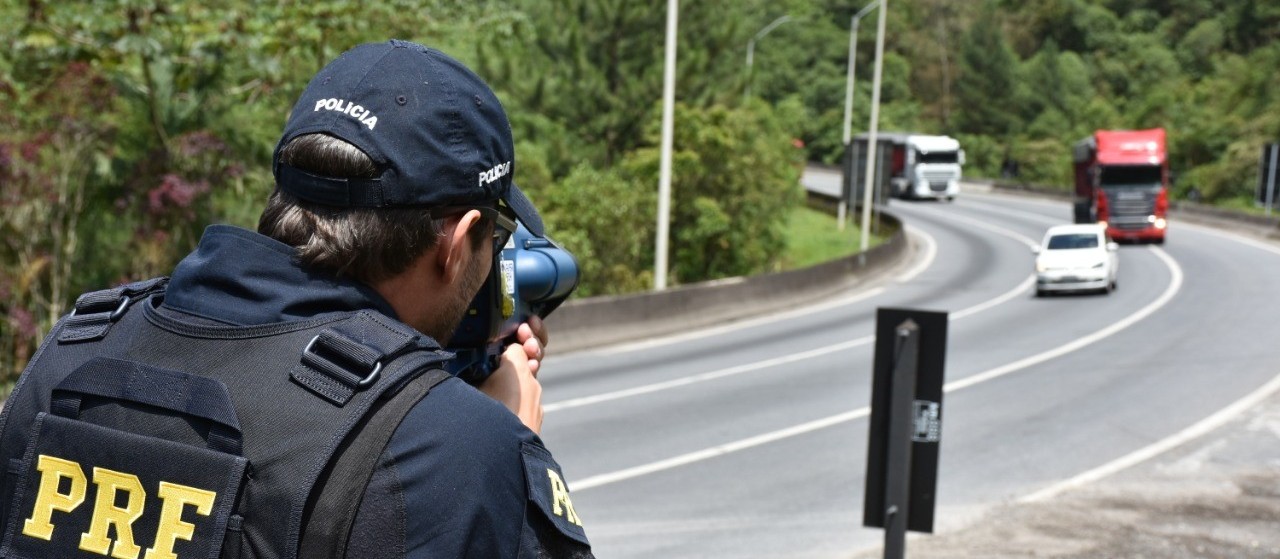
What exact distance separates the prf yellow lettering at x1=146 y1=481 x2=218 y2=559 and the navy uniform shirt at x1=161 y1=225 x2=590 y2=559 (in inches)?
8.0

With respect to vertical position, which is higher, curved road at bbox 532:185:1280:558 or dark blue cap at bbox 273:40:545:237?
dark blue cap at bbox 273:40:545:237

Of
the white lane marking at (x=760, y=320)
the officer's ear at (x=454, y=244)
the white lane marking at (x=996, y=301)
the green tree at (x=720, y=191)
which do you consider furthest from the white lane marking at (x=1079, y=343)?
the officer's ear at (x=454, y=244)

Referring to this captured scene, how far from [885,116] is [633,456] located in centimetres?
8846

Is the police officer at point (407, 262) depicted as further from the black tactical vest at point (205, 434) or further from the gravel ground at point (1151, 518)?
the gravel ground at point (1151, 518)

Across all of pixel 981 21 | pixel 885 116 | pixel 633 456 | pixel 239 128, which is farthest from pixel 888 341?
pixel 981 21

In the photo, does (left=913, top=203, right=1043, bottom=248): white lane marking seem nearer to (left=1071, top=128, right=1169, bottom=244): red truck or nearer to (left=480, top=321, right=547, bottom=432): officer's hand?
(left=1071, top=128, right=1169, bottom=244): red truck

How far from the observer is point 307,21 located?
17328 millimetres

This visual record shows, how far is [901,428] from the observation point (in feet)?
21.3

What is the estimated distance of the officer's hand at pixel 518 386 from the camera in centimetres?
219

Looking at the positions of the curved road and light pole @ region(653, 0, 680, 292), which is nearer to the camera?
the curved road

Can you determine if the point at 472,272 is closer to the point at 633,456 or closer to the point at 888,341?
the point at 888,341

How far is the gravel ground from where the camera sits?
30.5 feet

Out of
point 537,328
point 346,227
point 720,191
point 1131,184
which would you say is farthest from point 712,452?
point 1131,184

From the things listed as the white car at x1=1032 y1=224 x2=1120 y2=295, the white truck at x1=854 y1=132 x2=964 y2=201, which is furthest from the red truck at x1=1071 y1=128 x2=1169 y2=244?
the white truck at x1=854 y1=132 x2=964 y2=201
